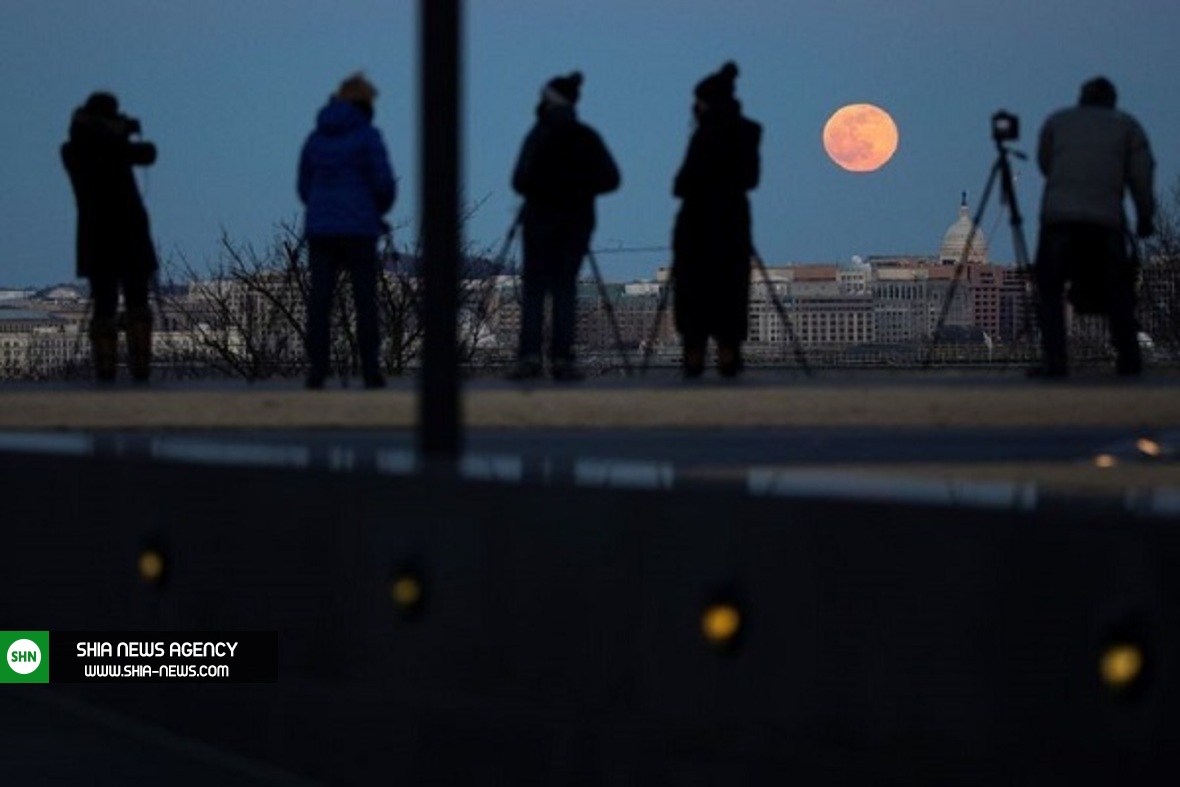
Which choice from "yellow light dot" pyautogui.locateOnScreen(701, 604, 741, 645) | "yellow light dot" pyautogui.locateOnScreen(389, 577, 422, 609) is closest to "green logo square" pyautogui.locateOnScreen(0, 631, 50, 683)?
"yellow light dot" pyautogui.locateOnScreen(389, 577, 422, 609)

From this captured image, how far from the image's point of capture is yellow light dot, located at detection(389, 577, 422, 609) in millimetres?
9445

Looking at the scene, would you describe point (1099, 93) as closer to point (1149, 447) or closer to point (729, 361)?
point (729, 361)

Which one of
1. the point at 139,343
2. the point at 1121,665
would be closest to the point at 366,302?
the point at 139,343

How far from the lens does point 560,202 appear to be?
1991 cm

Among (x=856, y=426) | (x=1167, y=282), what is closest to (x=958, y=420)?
(x=856, y=426)

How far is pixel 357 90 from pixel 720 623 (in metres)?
11.2

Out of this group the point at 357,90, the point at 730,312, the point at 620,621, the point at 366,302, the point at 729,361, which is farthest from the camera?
the point at 730,312

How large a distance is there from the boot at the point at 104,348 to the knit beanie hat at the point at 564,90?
11.7 feet

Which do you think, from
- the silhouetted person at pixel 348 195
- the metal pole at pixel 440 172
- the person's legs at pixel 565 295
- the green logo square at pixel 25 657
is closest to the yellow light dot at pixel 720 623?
the metal pole at pixel 440 172

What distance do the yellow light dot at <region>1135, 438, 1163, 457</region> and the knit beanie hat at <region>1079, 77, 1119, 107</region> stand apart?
6.24 meters

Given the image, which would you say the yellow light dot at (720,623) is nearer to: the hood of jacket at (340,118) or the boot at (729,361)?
the hood of jacket at (340,118)

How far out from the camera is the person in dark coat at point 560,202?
19.9 m

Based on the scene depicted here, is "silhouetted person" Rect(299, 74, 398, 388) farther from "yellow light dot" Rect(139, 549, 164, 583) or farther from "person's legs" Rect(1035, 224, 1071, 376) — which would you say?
"yellow light dot" Rect(139, 549, 164, 583)

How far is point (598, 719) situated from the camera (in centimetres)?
855
